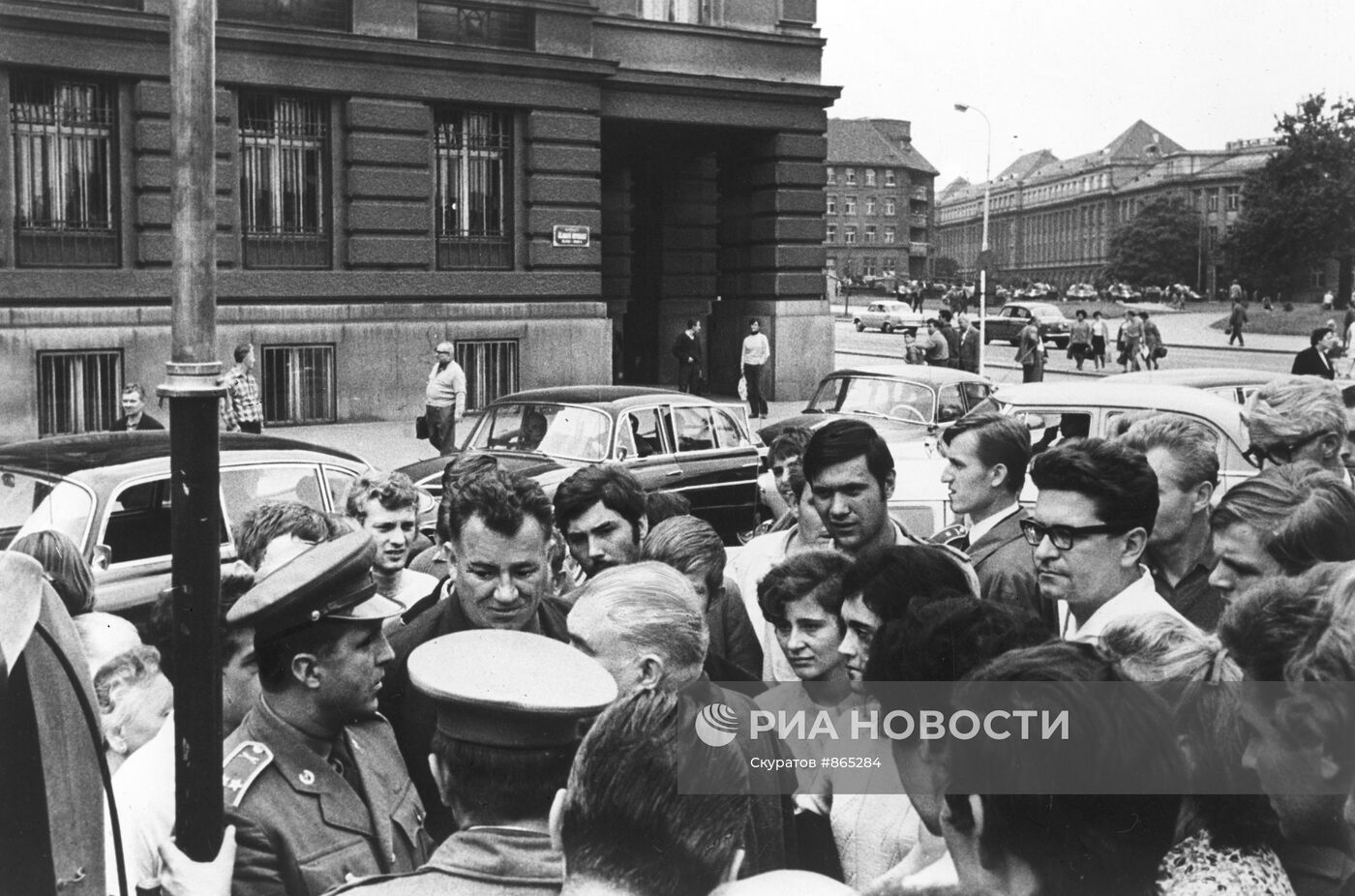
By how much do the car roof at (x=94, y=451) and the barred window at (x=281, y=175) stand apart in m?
3.39

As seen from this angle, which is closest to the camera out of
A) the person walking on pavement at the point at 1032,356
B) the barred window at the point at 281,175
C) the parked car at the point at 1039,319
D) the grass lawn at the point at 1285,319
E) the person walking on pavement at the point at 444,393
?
the barred window at the point at 281,175

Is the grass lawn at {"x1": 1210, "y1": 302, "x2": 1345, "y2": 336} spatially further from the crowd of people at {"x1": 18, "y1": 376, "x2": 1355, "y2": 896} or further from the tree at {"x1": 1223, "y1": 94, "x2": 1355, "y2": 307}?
the crowd of people at {"x1": 18, "y1": 376, "x2": 1355, "y2": 896}

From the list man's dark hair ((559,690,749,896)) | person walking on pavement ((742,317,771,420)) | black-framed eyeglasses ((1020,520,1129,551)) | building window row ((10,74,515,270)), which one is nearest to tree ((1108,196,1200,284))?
black-framed eyeglasses ((1020,520,1129,551))

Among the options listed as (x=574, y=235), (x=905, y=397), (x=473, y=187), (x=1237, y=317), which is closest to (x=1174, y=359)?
(x=1237, y=317)

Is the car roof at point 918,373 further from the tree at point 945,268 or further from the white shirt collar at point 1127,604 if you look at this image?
the white shirt collar at point 1127,604

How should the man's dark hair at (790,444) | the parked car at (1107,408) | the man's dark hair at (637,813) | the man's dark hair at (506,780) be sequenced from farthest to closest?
the parked car at (1107,408) < the man's dark hair at (790,444) < the man's dark hair at (506,780) < the man's dark hair at (637,813)

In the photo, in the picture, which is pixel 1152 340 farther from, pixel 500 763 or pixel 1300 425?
pixel 500 763

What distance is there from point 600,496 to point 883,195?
5.20 meters

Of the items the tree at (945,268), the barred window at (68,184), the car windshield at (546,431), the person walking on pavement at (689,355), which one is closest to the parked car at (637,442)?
the car windshield at (546,431)

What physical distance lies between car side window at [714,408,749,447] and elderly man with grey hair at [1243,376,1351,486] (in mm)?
5719

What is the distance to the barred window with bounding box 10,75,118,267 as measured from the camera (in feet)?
31.9

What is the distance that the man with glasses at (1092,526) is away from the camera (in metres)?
3.34

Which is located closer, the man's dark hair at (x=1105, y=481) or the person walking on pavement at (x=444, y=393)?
the man's dark hair at (x=1105, y=481)

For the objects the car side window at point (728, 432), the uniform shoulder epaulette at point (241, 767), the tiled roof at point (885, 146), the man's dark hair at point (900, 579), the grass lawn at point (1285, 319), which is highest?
the tiled roof at point (885, 146)
